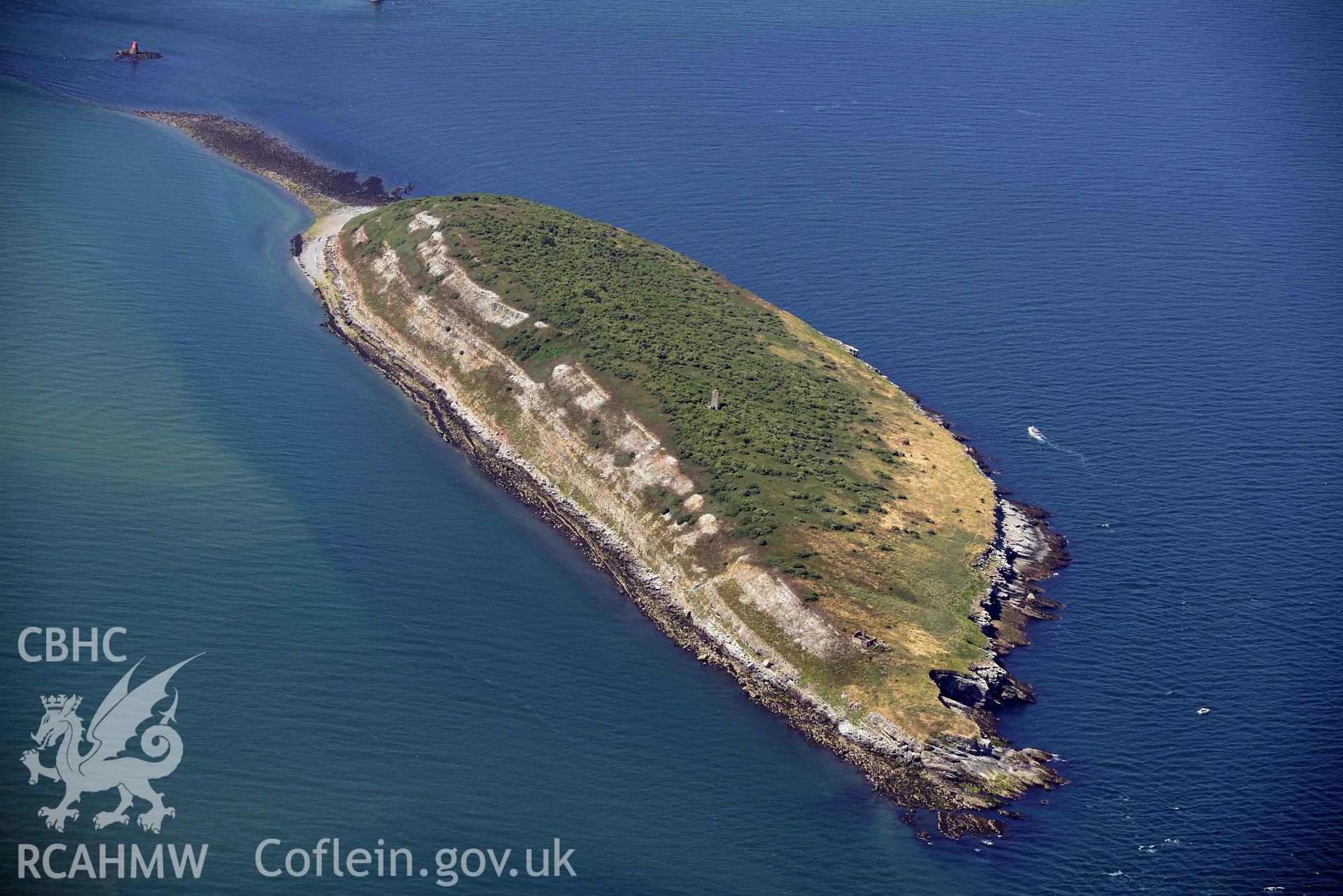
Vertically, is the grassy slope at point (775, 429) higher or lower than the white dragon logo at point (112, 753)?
higher

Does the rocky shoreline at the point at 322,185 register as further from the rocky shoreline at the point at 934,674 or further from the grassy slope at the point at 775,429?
the rocky shoreline at the point at 934,674

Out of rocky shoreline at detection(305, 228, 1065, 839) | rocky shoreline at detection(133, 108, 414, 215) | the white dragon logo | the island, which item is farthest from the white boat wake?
rocky shoreline at detection(133, 108, 414, 215)

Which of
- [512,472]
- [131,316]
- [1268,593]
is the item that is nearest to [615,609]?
[512,472]

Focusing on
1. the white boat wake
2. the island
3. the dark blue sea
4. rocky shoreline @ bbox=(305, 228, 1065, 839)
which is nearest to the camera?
the dark blue sea

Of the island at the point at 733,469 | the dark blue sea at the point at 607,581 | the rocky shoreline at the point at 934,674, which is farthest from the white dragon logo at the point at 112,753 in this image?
the island at the point at 733,469

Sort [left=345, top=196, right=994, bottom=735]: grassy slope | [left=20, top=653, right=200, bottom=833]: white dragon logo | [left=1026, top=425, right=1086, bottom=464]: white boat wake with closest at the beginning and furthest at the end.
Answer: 1. [left=20, top=653, right=200, bottom=833]: white dragon logo
2. [left=345, top=196, right=994, bottom=735]: grassy slope
3. [left=1026, top=425, right=1086, bottom=464]: white boat wake

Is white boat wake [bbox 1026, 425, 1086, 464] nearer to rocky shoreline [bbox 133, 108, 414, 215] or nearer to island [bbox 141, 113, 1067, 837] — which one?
island [bbox 141, 113, 1067, 837]
